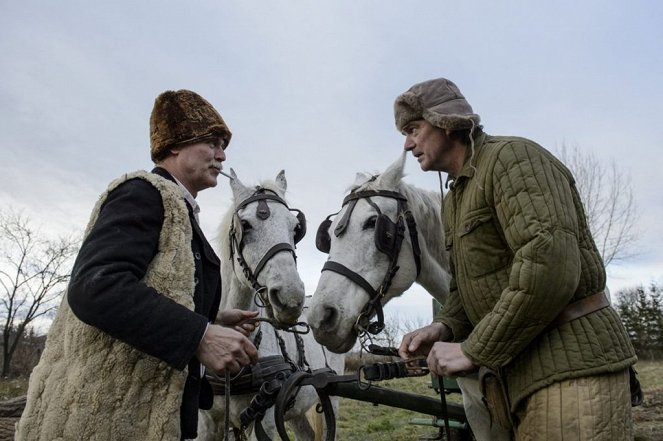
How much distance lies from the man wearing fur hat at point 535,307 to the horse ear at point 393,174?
1149 mm

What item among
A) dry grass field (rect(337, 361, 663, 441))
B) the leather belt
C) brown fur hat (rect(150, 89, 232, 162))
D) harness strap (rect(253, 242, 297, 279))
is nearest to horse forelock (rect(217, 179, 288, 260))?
harness strap (rect(253, 242, 297, 279))

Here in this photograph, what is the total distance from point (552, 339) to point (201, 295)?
1.15 meters

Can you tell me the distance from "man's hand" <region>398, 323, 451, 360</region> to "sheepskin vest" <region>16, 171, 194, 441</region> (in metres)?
0.95

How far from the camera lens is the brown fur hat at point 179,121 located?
187 cm

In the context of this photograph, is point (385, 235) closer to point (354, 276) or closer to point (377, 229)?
point (377, 229)

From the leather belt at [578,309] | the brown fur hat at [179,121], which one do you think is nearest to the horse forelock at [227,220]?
the brown fur hat at [179,121]

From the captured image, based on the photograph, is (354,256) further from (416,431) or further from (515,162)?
(416,431)

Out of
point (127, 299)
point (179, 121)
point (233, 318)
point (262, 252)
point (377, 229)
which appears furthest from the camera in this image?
point (262, 252)

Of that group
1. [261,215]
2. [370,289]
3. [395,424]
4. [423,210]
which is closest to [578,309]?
[370,289]

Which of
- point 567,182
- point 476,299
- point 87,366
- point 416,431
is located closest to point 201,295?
point 87,366

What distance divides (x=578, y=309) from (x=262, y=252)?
2.31 m

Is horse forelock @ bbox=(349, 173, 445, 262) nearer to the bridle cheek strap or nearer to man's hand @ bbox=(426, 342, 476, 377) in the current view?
the bridle cheek strap

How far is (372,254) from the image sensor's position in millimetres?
2621

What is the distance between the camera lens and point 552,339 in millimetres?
1423
